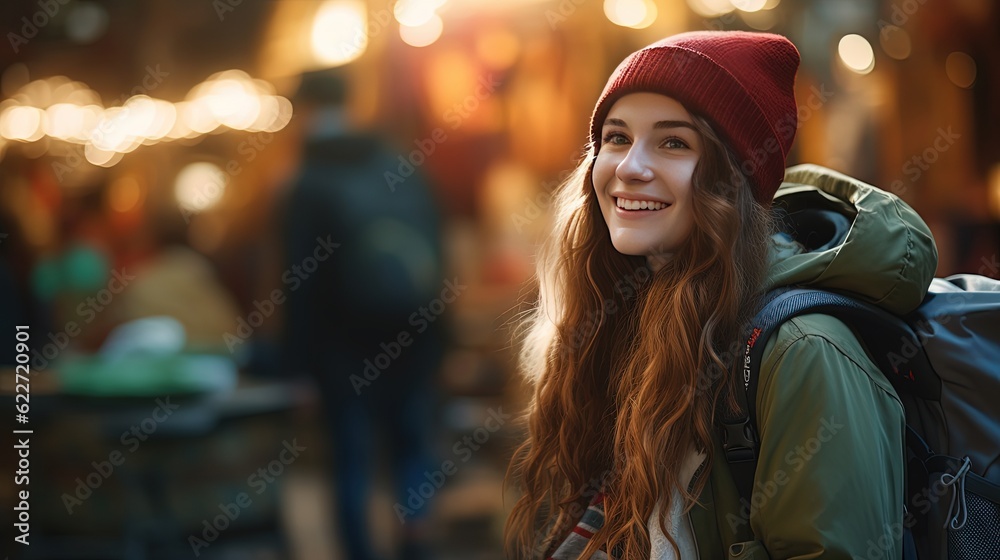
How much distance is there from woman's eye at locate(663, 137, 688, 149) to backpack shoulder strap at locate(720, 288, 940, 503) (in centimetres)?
34

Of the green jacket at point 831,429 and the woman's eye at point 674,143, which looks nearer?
the green jacket at point 831,429

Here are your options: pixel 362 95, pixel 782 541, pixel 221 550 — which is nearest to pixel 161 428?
pixel 221 550

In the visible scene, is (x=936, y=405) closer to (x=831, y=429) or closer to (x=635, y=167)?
(x=831, y=429)

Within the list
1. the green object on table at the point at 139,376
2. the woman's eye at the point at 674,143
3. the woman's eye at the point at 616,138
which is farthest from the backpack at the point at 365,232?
the woman's eye at the point at 674,143

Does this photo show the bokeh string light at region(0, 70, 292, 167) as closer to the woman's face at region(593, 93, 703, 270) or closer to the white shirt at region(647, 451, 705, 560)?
the woman's face at region(593, 93, 703, 270)

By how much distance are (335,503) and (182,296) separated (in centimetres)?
192

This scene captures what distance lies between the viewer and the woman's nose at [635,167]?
1.64m

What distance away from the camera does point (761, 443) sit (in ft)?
4.68

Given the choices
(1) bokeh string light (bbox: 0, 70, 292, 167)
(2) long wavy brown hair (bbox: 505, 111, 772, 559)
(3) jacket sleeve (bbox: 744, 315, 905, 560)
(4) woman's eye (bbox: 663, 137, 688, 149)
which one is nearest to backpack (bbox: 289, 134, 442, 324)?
(1) bokeh string light (bbox: 0, 70, 292, 167)

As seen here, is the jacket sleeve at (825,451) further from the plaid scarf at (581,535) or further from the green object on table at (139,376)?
the green object on table at (139,376)

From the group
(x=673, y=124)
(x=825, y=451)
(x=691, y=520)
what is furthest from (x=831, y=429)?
(x=673, y=124)

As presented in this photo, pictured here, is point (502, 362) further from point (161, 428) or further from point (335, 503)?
point (161, 428)

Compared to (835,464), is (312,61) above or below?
above

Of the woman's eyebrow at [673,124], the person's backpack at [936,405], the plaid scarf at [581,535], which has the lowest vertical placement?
the person's backpack at [936,405]
